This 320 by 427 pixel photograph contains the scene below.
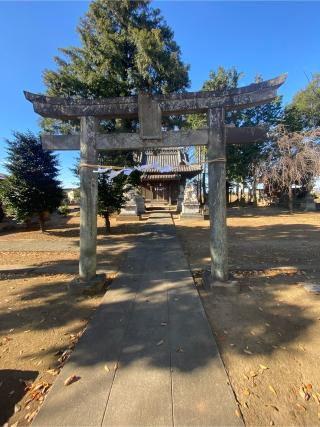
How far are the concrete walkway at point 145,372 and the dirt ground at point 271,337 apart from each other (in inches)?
8.3

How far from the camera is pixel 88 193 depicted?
15.1 ft

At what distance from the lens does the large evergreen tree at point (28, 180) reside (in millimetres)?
10695

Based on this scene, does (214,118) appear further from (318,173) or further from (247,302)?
(318,173)

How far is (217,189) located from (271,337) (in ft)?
7.67

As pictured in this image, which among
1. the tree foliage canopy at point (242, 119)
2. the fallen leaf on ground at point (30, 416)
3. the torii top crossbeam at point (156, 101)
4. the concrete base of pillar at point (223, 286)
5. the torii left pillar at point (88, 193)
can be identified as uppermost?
the tree foliage canopy at point (242, 119)

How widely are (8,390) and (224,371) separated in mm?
1996

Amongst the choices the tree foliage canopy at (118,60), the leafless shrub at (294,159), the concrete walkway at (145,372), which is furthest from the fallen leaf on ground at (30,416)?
the leafless shrub at (294,159)

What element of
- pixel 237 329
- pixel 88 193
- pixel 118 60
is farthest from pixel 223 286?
pixel 118 60

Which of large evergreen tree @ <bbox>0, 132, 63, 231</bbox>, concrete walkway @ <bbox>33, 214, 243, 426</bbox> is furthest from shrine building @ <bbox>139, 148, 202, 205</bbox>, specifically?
concrete walkway @ <bbox>33, 214, 243, 426</bbox>

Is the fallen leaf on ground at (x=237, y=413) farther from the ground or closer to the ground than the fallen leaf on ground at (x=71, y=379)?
closer to the ground

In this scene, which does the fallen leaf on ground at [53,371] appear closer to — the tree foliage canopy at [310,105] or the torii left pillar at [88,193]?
the torii left pillar at [88,193]

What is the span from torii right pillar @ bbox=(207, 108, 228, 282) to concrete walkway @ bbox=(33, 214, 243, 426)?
75 cm

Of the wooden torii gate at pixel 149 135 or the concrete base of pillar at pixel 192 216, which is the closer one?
the wooden torii gate at pixel 149 135

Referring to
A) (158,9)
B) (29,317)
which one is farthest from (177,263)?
(158,9)
